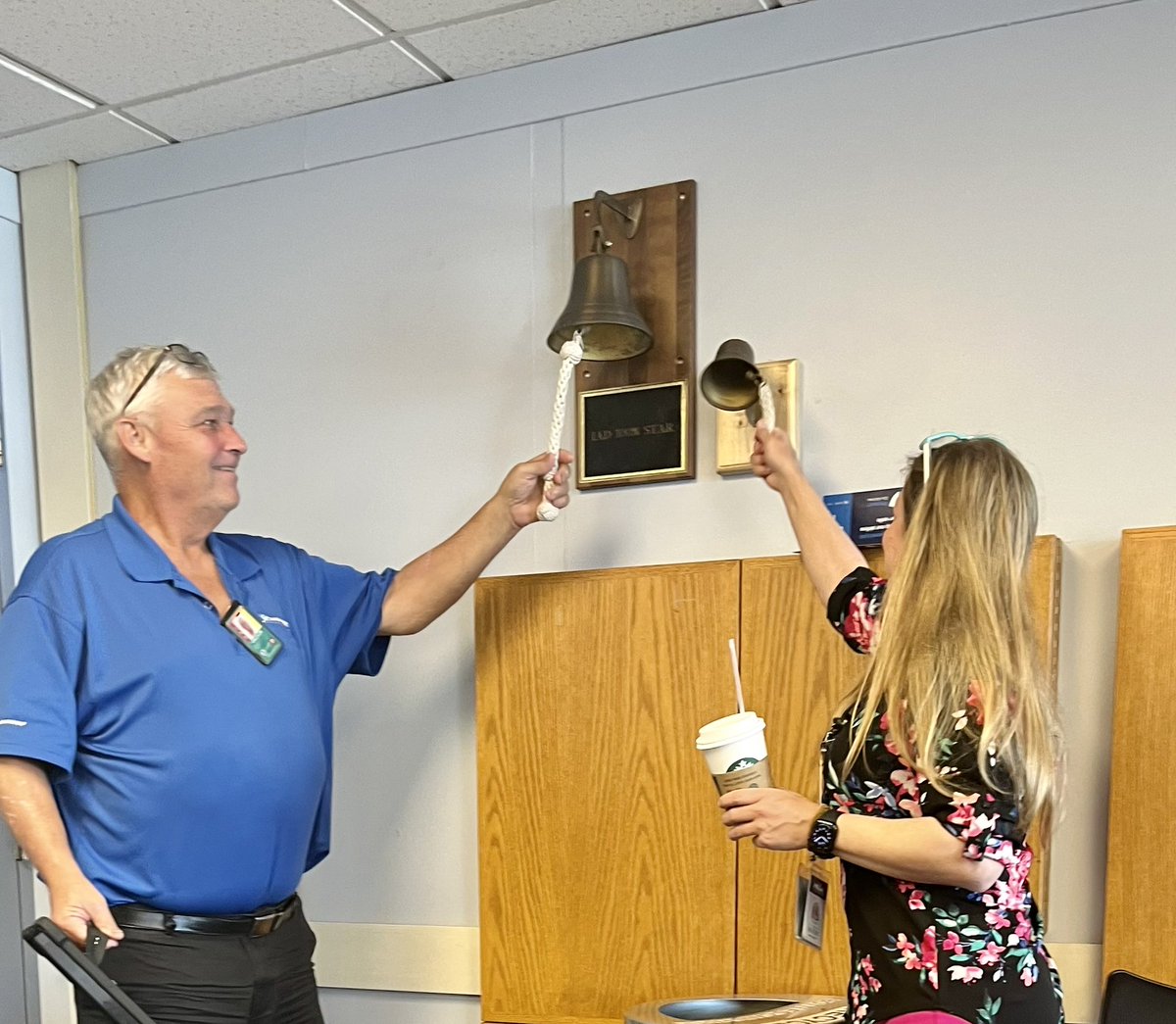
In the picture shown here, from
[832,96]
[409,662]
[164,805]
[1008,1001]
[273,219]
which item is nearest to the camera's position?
[1008,1001]

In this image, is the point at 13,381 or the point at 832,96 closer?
the point at 832,96

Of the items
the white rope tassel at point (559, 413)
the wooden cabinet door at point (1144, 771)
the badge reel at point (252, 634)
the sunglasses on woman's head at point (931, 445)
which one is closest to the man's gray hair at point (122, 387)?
the badge reel at point (252, 634)

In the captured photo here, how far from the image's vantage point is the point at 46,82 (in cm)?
287

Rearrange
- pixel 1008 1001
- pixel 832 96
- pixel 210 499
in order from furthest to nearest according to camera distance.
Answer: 1. pixel 832 96
2. pixel 210 499
3. pixel 1008 1001

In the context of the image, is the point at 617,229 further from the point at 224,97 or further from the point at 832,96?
the point at 224,97

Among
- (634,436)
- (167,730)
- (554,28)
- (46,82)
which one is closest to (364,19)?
(554,28)

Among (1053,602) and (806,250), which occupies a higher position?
(806,250)

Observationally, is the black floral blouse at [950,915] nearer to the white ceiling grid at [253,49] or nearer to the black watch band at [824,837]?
the black watch band at [824,837]

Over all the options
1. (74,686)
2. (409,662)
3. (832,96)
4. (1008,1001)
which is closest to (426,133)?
(832,96)

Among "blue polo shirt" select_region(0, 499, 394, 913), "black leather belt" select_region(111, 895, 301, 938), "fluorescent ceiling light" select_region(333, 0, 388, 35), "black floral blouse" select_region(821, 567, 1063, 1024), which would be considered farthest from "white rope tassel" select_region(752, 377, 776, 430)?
"black leather belt" select_region(111, 895, 301, 938)

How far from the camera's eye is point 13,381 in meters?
3.26

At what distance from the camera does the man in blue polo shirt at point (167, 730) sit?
6.92 ft

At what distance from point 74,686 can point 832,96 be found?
176 centimetres

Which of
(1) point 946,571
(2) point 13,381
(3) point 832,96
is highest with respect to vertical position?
(3) point 832,96
